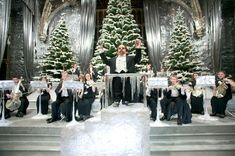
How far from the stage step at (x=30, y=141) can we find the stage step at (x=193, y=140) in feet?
6.87

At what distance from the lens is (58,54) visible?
538 inches

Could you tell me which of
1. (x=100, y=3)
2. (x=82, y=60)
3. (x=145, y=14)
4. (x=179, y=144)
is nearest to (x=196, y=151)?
(x=179, y=144)

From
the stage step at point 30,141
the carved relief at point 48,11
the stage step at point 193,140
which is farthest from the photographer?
the carved relief at point 48,11

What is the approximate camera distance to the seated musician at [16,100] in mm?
8646

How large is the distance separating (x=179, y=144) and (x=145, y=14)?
997 centimetres

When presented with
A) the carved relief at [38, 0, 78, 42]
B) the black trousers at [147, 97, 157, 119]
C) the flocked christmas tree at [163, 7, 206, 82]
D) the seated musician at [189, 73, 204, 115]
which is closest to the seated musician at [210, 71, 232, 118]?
the seated musician at [189, 73, 204, 115]

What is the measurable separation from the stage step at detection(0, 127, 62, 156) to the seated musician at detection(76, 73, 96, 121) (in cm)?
123

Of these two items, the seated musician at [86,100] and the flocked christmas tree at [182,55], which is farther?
the flocked christmas tree at [182,55]

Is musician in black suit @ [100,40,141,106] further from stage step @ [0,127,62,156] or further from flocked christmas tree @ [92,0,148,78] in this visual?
flocked christmas tree @ [92,0,148,78]

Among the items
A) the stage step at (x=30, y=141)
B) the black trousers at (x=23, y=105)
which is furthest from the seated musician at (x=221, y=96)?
the black trousers at (x=23, y=105)

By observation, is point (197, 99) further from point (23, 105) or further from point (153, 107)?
point (23, 105)

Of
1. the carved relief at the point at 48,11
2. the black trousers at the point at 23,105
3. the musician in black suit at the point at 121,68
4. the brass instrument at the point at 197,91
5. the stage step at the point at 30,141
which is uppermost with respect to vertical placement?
the carved relief at the point at 48,11

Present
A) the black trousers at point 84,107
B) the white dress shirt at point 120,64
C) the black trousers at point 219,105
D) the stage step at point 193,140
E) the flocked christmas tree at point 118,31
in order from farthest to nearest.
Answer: the flocked christmas tree at point 118,31 < the black trousers at point 219,105 < the black trousers at point 84,107 < the white dress shirt at point 120,64 < the stage step at point 193,140

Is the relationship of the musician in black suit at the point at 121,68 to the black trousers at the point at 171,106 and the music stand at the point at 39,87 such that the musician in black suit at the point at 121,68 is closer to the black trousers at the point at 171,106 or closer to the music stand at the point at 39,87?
the black trousers at the point at 171,106
